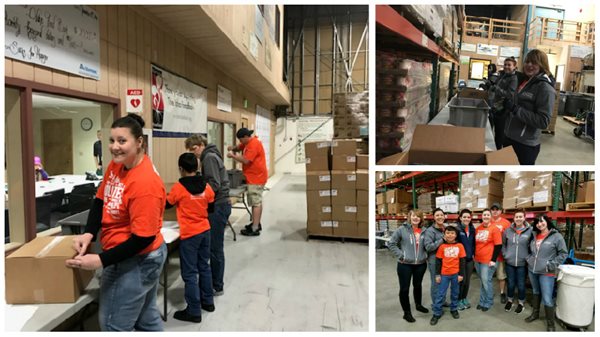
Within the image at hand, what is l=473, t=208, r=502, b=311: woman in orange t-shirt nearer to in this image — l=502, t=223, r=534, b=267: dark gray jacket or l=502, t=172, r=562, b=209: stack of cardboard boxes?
l=502, t=223, r=534, b=267: dark gray jacket

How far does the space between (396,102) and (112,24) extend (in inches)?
94.6

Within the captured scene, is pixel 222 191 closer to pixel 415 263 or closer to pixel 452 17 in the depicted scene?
pixel 415 263

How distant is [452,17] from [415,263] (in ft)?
6.04

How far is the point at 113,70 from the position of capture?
9.40ft

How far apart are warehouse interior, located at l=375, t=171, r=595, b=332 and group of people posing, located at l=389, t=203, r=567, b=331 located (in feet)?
0.24

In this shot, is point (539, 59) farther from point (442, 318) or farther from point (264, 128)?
point (264, 128)

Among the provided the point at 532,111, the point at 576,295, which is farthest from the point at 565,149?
the point at 576,295

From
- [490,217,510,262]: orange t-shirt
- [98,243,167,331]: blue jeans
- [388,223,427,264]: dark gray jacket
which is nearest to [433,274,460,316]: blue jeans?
[388,223,427,264]: dark gray jacket

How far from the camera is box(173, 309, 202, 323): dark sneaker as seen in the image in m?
2.35

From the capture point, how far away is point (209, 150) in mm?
2770

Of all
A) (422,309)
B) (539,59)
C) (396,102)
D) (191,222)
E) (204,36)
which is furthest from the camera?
(204,36)

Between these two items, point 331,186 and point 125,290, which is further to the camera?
point 331,186

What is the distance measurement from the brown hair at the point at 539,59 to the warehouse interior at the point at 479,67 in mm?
18

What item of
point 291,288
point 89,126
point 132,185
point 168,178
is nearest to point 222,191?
point 291,288
